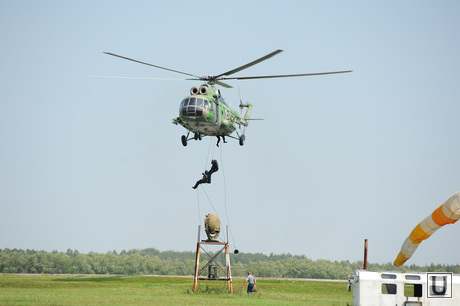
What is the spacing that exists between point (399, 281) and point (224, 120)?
22.0 m

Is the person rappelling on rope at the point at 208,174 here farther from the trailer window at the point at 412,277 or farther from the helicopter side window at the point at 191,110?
the trailer window at the point at 412,277

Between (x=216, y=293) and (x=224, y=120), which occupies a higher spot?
(x=224, y=120)

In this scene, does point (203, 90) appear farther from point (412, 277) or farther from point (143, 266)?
point (143, 266)

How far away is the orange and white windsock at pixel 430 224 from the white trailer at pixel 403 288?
58.3 ft

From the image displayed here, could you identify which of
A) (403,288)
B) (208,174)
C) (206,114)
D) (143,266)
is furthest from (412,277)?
(143,266)

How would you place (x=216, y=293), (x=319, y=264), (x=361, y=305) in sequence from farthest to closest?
(x=319, y=264)
(x=216, y=293)
(x=361, y=305)

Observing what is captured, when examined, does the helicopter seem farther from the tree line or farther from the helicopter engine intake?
the tree line

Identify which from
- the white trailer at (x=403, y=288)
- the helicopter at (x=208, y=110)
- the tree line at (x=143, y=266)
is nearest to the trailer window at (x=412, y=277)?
the white trailer at (x=403, y=288)

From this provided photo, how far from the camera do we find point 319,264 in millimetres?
107562

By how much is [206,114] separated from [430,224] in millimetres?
20938

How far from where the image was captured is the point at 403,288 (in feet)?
96.1

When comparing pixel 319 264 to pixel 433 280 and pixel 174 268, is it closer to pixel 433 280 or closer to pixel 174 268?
pixel 174 268

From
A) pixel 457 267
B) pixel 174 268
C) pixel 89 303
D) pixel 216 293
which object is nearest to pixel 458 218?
pixel 216 293

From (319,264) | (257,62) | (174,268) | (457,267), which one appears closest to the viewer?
(257,62)
